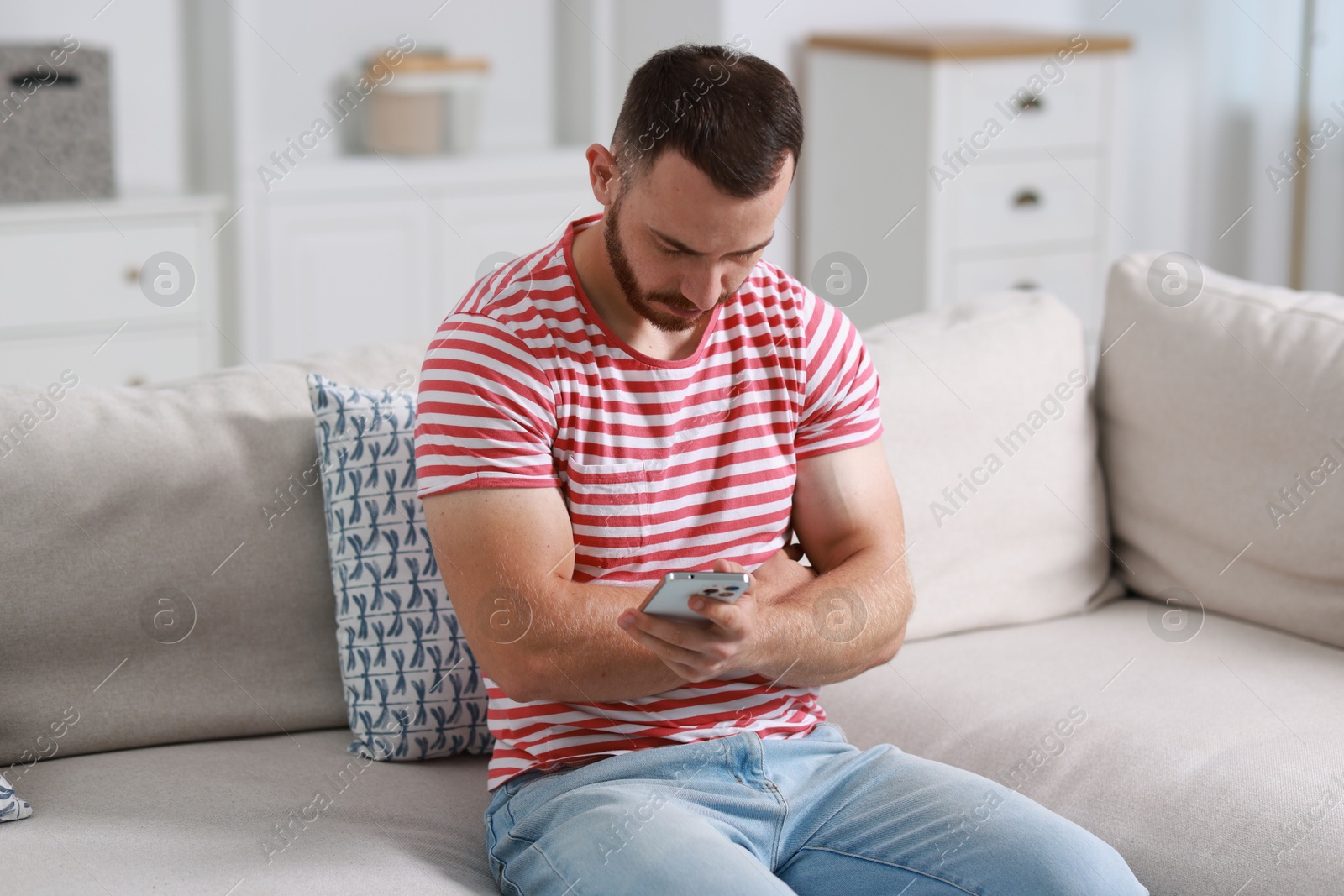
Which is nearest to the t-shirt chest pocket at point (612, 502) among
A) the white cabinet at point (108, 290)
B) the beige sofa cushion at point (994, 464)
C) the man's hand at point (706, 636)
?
the man's hand at point (706, 636)

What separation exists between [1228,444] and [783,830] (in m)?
0.89

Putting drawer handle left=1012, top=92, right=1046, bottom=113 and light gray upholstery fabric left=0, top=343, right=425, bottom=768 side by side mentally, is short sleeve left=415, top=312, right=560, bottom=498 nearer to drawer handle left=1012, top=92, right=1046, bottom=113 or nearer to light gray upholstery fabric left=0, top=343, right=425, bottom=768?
light gray upholstery fabric left=0, top=343, right=425, bottom=768

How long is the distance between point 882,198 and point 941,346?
1698mm

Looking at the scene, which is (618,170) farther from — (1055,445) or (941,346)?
(1055,445)

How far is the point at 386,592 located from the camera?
1.48 m

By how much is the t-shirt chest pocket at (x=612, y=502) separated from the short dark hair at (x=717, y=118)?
0.26 m

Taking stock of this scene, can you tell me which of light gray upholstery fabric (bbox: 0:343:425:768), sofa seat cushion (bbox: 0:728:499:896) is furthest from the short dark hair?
sofa seat cushion (bbox: 0:728:499:896)

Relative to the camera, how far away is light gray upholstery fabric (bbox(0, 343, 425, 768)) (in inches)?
56.2

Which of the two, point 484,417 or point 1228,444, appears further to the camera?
point 1228,444

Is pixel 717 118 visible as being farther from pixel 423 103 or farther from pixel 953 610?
pixel 423 103

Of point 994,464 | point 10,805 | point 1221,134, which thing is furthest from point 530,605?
point 1221,134

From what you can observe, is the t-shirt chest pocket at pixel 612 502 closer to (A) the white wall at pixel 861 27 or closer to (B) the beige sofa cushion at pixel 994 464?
(B) the beige sofa cushion at pixel 994 464

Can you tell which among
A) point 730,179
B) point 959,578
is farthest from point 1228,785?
point 730,179

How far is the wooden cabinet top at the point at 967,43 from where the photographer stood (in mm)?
3260
